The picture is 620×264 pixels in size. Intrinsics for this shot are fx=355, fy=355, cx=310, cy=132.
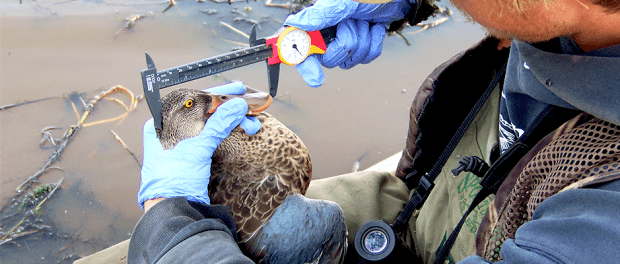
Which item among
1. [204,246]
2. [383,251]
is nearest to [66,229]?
[204,246]

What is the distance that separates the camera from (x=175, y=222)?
4.33ft

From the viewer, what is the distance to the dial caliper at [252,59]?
1527 mm

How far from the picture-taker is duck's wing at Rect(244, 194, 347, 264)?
1.66 meters

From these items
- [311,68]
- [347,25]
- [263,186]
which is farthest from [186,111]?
[347,25]

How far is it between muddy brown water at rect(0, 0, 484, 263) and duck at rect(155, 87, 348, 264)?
1.24 m

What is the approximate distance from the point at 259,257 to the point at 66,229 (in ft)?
5.58

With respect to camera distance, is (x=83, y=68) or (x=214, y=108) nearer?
(x=214, y=108)

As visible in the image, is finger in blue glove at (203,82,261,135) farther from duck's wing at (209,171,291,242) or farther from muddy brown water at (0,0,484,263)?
muddy brown water at (0,0,484,263)

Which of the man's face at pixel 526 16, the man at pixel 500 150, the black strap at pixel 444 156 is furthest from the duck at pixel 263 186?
the man's face at pixel 526 16

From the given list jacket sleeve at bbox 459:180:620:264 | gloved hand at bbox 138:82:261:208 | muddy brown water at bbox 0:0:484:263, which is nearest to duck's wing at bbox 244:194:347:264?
gloved hand at bbox 138:82:261:208

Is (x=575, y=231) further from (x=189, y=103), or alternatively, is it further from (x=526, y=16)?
(x=189, y=103)

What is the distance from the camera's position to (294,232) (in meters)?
1.66

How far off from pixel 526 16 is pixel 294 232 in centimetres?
125

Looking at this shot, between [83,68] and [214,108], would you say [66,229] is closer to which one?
[83,68]
